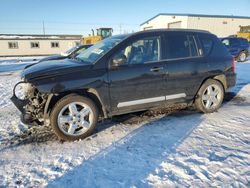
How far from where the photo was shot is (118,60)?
4.29m

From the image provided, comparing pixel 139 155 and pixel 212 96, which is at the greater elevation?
pixel 212 96

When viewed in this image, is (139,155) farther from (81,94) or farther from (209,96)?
(209,96)

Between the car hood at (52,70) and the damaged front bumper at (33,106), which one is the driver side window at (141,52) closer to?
the car hood at (52,70)

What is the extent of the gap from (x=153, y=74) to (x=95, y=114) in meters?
1.40

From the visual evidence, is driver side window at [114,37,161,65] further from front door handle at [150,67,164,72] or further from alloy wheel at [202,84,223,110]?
alloy wheel at [202,84,223,110]

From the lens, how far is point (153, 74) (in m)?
4.58

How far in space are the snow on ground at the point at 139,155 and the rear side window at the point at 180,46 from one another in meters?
1.43

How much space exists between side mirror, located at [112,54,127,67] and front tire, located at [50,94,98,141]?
32.8 inches

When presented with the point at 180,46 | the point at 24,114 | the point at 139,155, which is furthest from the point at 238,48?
the point at 24,114

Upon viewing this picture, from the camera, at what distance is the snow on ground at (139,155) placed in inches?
117

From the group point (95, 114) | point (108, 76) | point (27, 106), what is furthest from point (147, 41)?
point (27, 106)

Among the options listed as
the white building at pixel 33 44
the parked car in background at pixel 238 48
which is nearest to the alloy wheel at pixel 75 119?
the parked car in background at pixel 238 48

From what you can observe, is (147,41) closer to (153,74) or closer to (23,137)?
(153,74)

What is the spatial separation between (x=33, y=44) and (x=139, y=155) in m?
39.2
